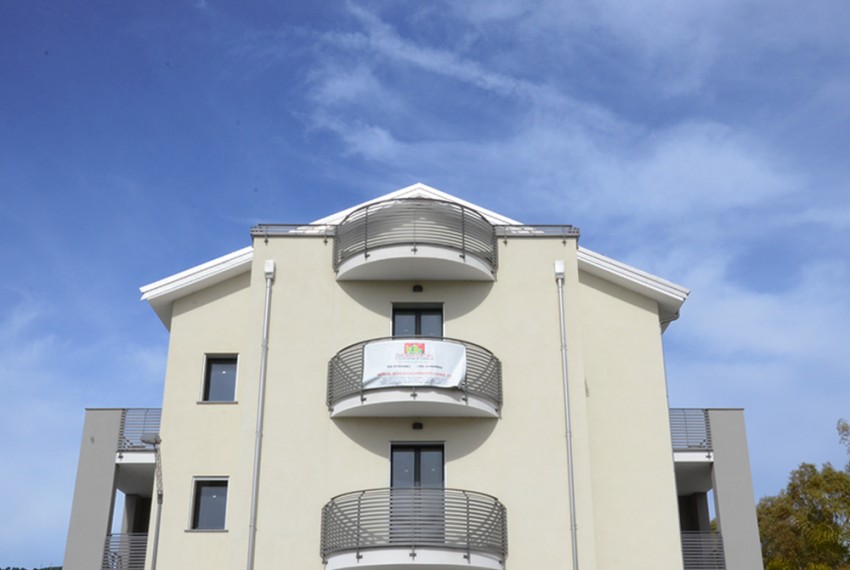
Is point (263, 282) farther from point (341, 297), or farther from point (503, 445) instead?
point (503, 445)

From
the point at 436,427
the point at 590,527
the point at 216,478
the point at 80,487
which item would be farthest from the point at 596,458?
the point at 80,487

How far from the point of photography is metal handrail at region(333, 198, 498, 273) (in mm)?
24906

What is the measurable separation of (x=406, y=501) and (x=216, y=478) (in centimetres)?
519

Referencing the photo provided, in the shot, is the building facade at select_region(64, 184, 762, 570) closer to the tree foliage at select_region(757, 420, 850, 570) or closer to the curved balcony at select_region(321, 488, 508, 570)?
the curved balcony at select_region(321, 488, 508, 570)

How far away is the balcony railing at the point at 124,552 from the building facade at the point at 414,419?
6 centimetres

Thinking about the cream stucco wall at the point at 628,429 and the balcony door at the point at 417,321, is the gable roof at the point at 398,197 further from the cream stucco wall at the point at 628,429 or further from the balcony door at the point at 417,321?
the balcony door at the point at 417,321

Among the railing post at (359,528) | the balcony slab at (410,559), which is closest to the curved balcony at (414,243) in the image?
the railing post at (359,528)

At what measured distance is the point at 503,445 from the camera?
24.0 m

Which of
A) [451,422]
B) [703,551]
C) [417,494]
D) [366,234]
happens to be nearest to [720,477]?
[703,551]

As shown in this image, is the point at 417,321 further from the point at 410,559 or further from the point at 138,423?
the point at 138,423

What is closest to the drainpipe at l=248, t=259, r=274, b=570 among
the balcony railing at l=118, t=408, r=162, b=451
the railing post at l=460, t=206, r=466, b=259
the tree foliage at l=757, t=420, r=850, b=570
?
the balcony railing at l=118, t=408, r=162, b=451

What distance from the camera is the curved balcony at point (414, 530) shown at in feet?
71.8

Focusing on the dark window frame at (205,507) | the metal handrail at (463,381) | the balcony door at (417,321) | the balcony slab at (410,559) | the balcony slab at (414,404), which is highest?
the balcony door at (417,321)

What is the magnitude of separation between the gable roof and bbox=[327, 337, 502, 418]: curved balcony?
169 inches
